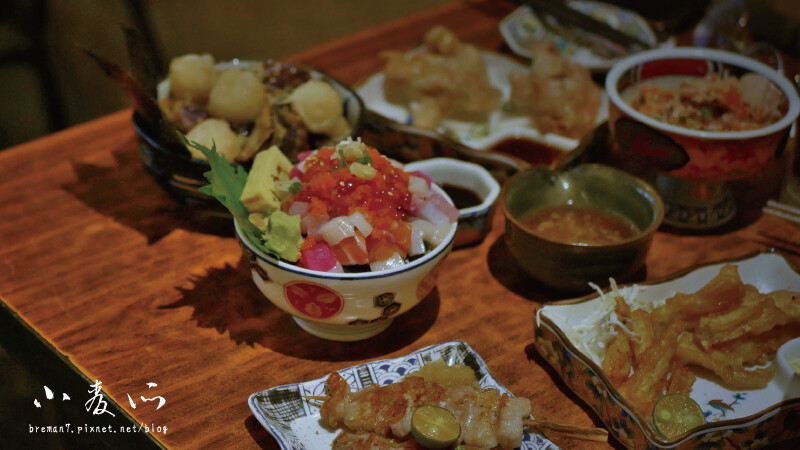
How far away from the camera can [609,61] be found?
2934 millimetres

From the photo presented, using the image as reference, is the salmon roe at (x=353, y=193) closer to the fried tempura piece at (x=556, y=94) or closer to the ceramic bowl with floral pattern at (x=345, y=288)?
the ceramic bowl with floral pattern at (x=345, y=288)

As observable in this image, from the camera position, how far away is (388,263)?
1.54 m

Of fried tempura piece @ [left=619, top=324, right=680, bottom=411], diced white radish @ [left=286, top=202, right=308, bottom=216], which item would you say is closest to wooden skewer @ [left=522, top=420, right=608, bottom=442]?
fried tempura piece @ [left=619, top=324, right=680, bottom=411]

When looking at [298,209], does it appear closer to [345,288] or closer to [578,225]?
[345,288]

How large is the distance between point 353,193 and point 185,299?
605mm

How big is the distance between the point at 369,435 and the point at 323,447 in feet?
0.32

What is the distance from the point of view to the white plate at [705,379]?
1.38 meters

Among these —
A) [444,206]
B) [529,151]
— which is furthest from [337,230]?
[529,151]

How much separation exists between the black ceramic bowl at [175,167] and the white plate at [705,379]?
31.9 inches

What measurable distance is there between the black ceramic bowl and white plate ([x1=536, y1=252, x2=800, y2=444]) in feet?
2.66

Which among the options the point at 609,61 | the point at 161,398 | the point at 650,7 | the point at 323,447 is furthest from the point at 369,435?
the point at 650,7

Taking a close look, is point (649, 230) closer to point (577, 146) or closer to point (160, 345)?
point (577, 146)

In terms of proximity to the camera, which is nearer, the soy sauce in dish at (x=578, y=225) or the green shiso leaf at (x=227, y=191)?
the green shiso leaf at (x=227, y=191)

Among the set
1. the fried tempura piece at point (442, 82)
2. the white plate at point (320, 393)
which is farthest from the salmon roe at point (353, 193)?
the fried tempura piece at point (442, 82)
